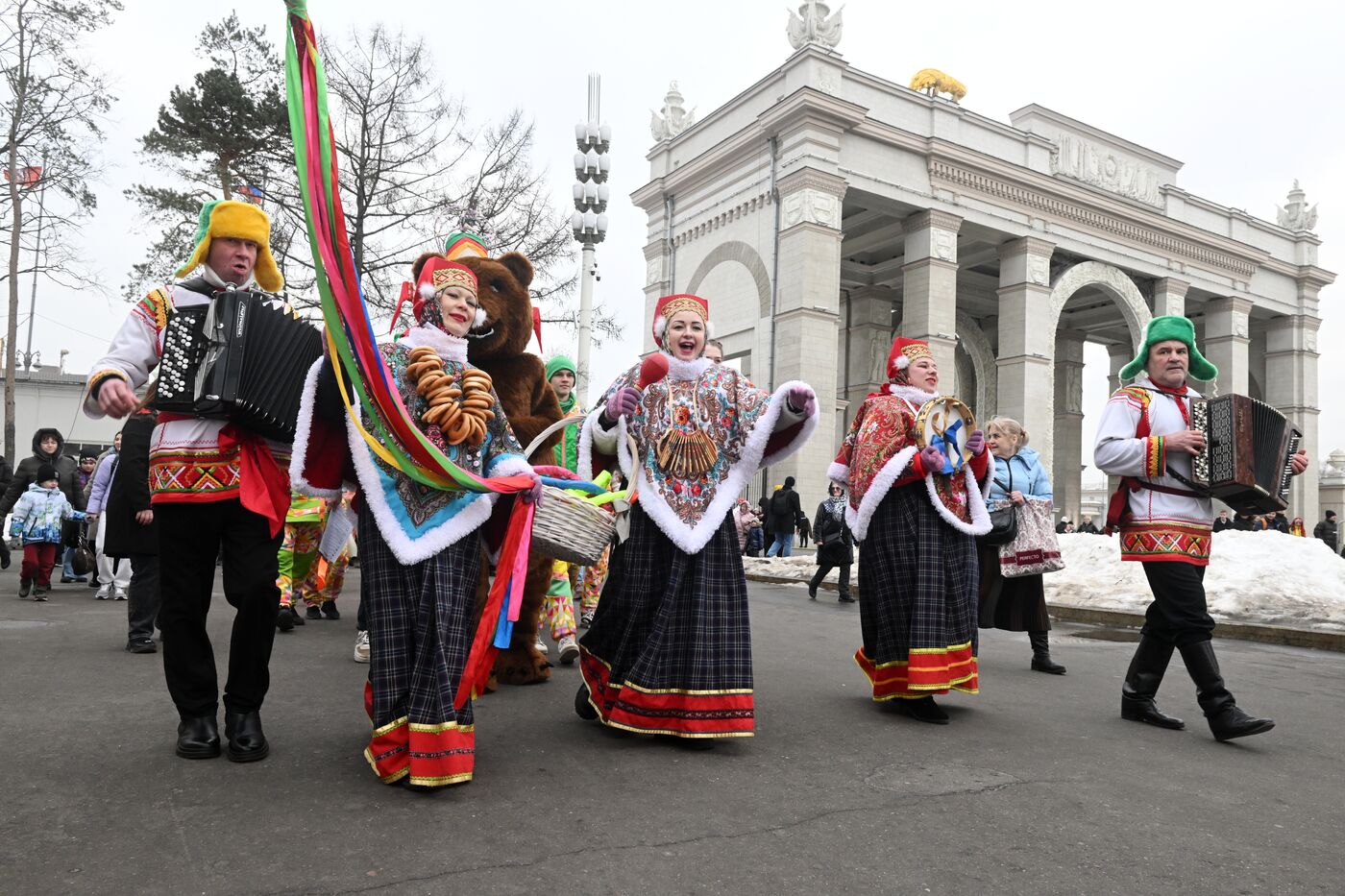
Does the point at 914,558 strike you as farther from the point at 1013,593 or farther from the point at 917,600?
the point at 1013,593

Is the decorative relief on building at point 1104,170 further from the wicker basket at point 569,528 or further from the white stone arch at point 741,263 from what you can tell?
the wicker basket at point 569,528

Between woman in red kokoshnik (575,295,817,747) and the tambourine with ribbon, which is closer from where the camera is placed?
woman in red kokoshnik (575,295,817,747)

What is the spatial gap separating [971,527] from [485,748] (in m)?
2.66

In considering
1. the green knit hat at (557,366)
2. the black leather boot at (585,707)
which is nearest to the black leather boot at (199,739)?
the black leather boot at (585,707)

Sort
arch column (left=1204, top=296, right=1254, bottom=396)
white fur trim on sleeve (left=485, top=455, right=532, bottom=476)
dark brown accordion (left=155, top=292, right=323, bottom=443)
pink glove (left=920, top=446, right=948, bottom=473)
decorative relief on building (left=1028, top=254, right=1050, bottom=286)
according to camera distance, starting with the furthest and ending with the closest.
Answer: arch column (left=1204, top=296, right=1254, bottom=396), decorative relief on building (left=1028, top=254, right=1050, bottom=286), pink glove (left=920, top=446, right=948, bottom=473), white fur trim on sleeve (left=485, top=455, right=532, bottom=476), dark brown accordion (left=155, top=292, right=323, bottom=443)

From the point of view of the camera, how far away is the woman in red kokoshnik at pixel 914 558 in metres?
4.72

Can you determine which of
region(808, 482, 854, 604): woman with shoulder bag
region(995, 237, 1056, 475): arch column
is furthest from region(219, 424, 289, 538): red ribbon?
region(995, 237, 1056, 475): arch column

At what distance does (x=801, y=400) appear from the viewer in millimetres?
4348

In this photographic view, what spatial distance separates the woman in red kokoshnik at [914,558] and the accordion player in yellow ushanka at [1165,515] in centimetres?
70

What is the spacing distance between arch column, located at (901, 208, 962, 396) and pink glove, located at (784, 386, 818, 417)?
67.3 ft

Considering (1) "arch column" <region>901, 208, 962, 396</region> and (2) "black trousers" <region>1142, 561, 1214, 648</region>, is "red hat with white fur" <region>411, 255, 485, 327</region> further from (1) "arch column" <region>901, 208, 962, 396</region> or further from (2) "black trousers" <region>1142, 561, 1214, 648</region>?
(1) "arch column" <region>901, 208, 962, 396</region>

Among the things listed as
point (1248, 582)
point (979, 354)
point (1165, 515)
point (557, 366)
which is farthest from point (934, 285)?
point (1165, 515)

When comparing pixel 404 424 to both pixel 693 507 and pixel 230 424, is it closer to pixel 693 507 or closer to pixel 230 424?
pixel 230 424

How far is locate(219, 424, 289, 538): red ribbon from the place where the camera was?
3.54 metres
